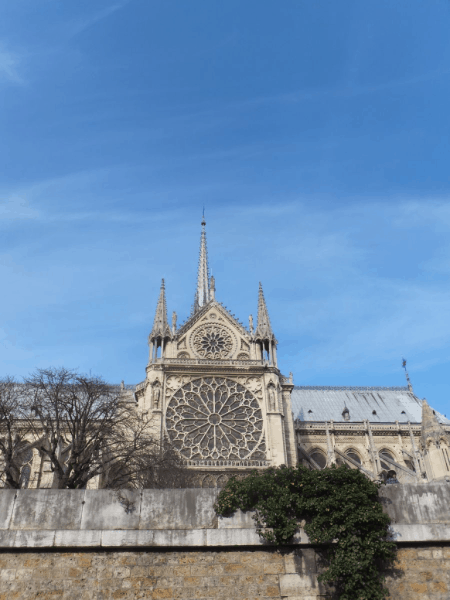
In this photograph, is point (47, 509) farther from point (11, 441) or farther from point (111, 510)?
point (11, 441)

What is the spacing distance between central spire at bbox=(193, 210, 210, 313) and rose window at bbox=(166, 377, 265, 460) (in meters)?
23.4

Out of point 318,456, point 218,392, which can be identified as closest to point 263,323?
point 218,392

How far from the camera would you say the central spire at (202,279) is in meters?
60.2

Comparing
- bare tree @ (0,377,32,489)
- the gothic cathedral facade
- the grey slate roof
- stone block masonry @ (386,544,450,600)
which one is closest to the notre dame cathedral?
the gothic cathedral facade

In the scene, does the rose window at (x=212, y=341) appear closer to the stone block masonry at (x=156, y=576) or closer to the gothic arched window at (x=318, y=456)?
the gothic arched window at (x=318, y=456)

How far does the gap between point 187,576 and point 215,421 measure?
23497 mm

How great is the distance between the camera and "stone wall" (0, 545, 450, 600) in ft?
33.5

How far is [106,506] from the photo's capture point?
10930mm

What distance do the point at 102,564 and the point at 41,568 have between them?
127 centimetres

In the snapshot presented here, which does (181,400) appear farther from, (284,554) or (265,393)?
(284,554)

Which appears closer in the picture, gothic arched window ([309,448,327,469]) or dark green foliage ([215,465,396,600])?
dark green foliage ([215,465,396,600])

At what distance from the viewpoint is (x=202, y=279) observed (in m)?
64.3

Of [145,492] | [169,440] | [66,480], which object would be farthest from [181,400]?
[145,492]

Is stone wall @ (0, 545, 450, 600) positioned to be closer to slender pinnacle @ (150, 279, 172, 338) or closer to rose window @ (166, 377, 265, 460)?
rose window @ (166, 377, 265, 460)
